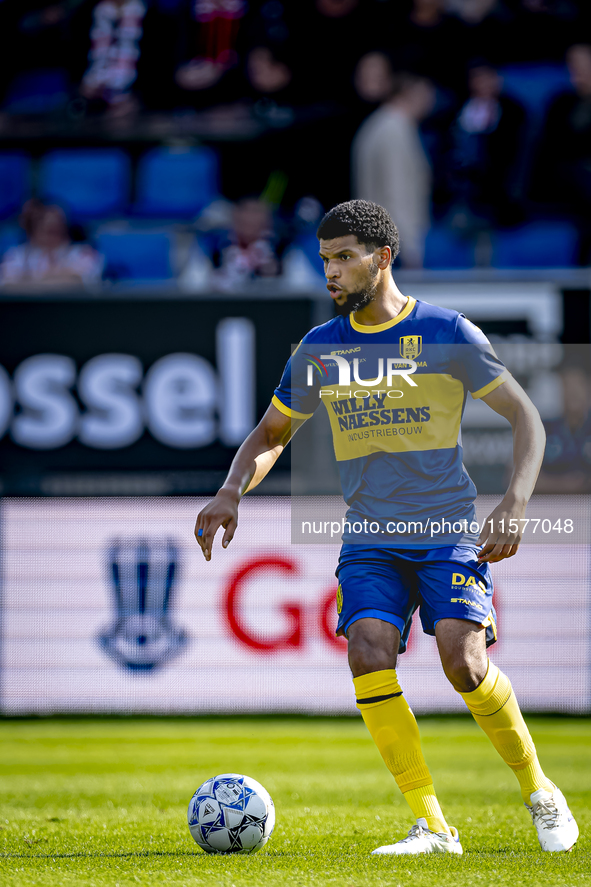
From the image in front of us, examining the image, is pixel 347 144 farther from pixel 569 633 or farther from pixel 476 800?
pixel 476 800

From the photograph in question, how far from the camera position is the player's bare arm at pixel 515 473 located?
367 cm

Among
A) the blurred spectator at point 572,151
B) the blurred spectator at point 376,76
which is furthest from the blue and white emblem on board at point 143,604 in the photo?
the blurred spectator at point 376,76

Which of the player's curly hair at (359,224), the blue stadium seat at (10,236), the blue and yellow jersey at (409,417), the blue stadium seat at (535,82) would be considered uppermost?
the blue stadium seat at (535,82)

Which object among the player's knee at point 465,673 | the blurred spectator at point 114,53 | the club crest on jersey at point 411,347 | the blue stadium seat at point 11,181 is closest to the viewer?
the player's knee at point 465,673

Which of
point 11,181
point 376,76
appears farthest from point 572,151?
point 11,181

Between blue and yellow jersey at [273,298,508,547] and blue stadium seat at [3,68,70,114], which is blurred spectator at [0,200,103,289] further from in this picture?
blue and yellow jersey at [273,298,508,547]

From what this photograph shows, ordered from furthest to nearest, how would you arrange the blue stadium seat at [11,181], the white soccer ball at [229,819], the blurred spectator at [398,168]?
1. the blue stadium seat at [11,181]
2. the blurred spectator at [398,168]
3. the white soccer ball at [229,819]

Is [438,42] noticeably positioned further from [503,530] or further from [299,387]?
[503,530]

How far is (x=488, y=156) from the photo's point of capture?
10.0m

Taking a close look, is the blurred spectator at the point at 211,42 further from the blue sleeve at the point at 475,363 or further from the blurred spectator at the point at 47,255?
the blue sleeve at the point at 475,363

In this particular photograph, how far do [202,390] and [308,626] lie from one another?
6.13 feet

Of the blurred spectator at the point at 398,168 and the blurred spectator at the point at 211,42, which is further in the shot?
the blurred spectator at the point at 211,42

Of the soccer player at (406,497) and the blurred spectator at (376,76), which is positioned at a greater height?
the blurred spectator at (376,76)

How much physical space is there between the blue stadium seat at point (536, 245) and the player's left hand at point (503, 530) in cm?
716
